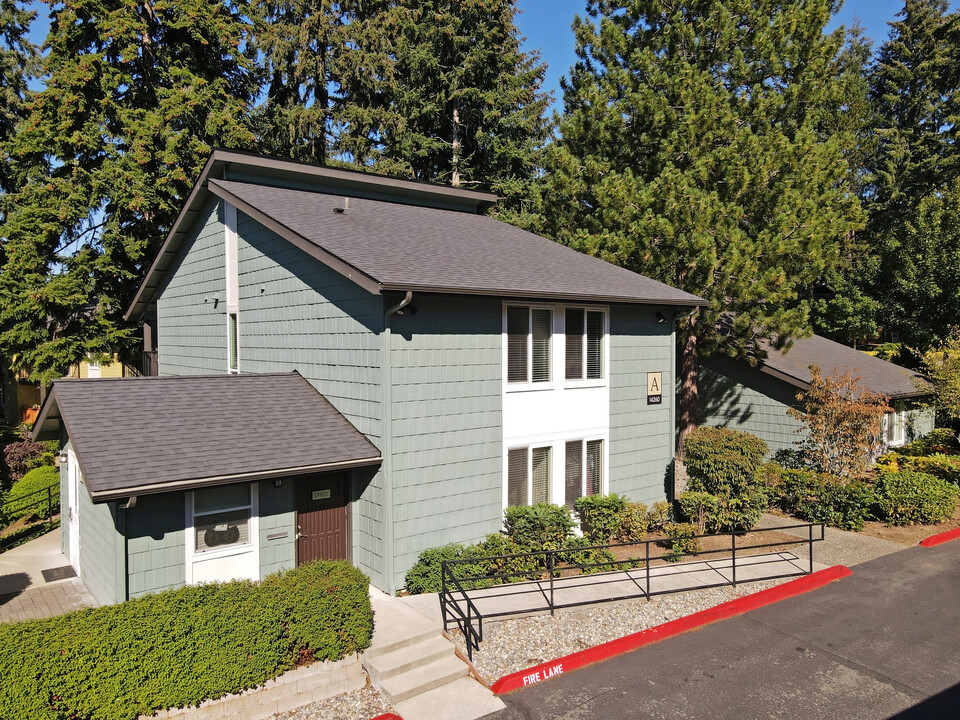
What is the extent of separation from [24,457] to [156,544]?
1660 centimetres

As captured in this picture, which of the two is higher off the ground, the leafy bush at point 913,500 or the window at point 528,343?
the window at point 528,343

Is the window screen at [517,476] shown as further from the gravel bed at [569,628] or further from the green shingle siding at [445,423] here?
the gravel bed at [569,628]

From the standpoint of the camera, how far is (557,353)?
1341 centimetres

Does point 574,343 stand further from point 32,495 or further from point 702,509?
point 32,495

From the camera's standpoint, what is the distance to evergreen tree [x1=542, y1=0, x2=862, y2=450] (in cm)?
1628

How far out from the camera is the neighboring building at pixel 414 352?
10.9 metres

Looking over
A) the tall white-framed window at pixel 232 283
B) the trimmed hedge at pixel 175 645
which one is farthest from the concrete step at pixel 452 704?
the tall white-framed window at pixel 232 283

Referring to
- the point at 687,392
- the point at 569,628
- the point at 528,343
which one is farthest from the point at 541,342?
the point at 687,392

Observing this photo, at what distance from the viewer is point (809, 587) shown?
1167 cm

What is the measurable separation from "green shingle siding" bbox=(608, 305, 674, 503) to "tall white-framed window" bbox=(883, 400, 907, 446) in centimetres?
1191

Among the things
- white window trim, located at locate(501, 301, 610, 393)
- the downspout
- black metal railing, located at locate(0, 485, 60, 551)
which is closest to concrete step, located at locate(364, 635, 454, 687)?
the downspout

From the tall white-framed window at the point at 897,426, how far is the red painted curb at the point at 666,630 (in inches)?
504

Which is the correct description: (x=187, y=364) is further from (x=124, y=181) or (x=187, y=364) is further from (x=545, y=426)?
(x=545, y=426)

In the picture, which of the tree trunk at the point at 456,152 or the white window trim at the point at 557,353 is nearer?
the white window trim at the point at 557,353
